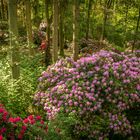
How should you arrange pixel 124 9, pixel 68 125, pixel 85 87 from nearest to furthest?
pixel 68 125 → pixel 85 87 → pixel 124 9

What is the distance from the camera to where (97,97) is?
227 inches

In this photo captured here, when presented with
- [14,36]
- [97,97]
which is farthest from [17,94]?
[97,97]

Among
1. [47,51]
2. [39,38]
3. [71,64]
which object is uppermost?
[71,64]

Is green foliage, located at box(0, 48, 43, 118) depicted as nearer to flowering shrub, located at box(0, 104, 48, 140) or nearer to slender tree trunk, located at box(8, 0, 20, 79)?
slender tree trunk, located at box(8, 0, 20, 79)

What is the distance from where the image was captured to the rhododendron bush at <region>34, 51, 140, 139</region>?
561 centimetres

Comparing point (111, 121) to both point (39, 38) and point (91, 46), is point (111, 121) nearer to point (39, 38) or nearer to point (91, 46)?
point (91, 46)

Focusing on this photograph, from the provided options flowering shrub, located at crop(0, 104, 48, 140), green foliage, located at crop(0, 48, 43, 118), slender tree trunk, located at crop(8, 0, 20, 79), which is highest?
slender tree trunk, located at crop(8, 0, 20, 79)

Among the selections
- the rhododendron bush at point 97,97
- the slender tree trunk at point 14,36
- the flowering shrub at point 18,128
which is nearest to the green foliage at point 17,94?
the slender tree trunk at point 14,36

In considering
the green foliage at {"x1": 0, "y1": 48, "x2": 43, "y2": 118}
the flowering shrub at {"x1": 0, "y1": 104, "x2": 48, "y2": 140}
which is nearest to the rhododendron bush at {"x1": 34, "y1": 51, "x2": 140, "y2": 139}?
the green foliage at {"x1": 0, "y1": 48, "x2": 43, "y2": 118}

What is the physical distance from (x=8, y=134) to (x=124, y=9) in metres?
15.4

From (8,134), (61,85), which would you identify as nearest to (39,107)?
(61,85)

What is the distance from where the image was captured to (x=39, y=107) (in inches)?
272

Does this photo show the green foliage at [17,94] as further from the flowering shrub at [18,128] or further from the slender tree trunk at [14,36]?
the flowering shrub at [18,128]

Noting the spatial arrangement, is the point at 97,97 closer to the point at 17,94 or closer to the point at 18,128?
the point at 18,128
